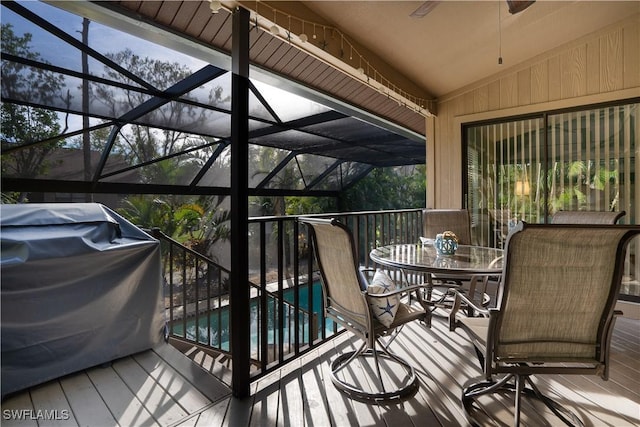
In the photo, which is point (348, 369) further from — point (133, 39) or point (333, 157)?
point (333, 157)

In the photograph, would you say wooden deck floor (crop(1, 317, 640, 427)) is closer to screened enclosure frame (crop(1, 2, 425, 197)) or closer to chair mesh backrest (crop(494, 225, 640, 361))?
chair mesh backrest (crop(494, 225, 640, 361))

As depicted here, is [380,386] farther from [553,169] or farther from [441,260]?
[553,169]

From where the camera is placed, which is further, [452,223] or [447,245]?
[452,223]

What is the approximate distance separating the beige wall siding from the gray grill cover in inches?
160

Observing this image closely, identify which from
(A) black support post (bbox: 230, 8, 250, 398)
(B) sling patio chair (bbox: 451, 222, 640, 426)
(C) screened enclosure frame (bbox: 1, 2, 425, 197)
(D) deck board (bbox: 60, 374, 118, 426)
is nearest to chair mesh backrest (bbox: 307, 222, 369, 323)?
(A) black support post (bbox: 230, 8, 250, 398)

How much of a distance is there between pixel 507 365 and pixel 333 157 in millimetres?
7339

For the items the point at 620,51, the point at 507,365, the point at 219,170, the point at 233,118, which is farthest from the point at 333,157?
the point at 507,365

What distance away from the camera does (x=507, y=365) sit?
1.62 metres

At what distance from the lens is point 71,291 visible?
86.7 inches

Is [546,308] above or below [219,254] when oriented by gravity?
above

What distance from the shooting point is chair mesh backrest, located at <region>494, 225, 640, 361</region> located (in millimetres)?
1384

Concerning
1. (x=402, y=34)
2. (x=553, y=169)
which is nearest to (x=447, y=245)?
(x=402, y=34)

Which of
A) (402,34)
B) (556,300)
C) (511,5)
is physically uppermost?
(402,34)

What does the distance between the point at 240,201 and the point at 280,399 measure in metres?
1.25
